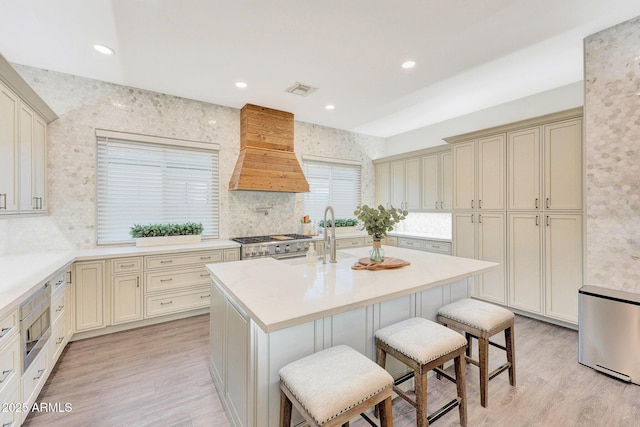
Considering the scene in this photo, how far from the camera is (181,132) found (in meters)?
3.73

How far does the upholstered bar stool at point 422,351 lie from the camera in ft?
4.93

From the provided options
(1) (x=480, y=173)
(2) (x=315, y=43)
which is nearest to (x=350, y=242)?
(1) (x=480, y=173)

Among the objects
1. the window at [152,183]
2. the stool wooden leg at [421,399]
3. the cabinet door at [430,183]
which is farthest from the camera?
the cabinet door at [430,183]

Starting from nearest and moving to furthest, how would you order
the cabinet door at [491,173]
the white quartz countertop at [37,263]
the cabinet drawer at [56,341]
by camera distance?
the white quartz countertop at [37,263] → the cabinet drawer at [56,341] → the cabinet door at [491,173]

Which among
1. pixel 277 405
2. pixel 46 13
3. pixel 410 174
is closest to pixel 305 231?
pixel 410 174

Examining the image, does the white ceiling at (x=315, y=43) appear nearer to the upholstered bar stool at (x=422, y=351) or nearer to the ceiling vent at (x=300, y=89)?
the ceiling vent at (x=300, y=89)

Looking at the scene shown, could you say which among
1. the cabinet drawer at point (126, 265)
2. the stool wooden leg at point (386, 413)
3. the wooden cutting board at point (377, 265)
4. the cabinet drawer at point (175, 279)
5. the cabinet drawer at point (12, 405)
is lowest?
the cabinet drawer at point (12, 405)

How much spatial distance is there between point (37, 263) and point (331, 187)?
13.5ft

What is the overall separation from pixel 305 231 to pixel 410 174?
7.40ft

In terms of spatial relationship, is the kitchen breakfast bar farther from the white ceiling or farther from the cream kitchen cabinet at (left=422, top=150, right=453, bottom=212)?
the cream kitchen cabinet at (left=422, top=150, right=453, bottom=212)

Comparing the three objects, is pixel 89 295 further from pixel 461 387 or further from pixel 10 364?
pixel 461 387

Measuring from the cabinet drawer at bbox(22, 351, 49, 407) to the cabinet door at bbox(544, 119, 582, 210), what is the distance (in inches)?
192

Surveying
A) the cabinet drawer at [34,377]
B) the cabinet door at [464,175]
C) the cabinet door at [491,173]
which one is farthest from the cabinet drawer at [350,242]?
the cabinet drawer at [34,377]

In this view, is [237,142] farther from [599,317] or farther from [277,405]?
[599,317]
